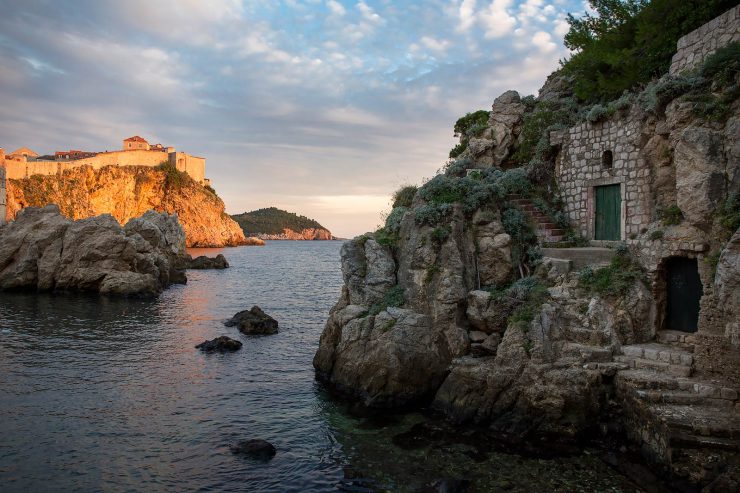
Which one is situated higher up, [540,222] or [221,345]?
[540,222]

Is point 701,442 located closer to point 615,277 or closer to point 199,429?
point 615,277

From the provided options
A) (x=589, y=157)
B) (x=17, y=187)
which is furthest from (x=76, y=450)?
(x=17, y=187)

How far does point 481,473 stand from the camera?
9914 millimetres

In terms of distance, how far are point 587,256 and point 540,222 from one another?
8.43 feet

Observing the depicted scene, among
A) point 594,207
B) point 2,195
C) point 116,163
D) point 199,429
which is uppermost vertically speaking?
point 116,163

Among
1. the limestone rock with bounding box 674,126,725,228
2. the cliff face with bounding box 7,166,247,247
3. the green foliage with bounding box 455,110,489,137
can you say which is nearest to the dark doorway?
the limestone rock with bounding box 674,126,725,228

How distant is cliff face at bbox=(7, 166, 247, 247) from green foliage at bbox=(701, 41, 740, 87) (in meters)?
79.9

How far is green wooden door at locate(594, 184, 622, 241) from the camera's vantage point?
51.8ft

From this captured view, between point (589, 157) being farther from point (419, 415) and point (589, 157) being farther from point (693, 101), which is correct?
point (419, 415)

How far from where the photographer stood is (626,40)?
19391mm

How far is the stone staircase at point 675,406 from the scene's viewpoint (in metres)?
9.07

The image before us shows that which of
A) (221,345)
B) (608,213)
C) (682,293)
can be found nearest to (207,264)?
(221,345)

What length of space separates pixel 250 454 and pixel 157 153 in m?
103

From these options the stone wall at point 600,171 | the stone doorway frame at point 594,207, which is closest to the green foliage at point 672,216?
the stone wall at point 600,171
